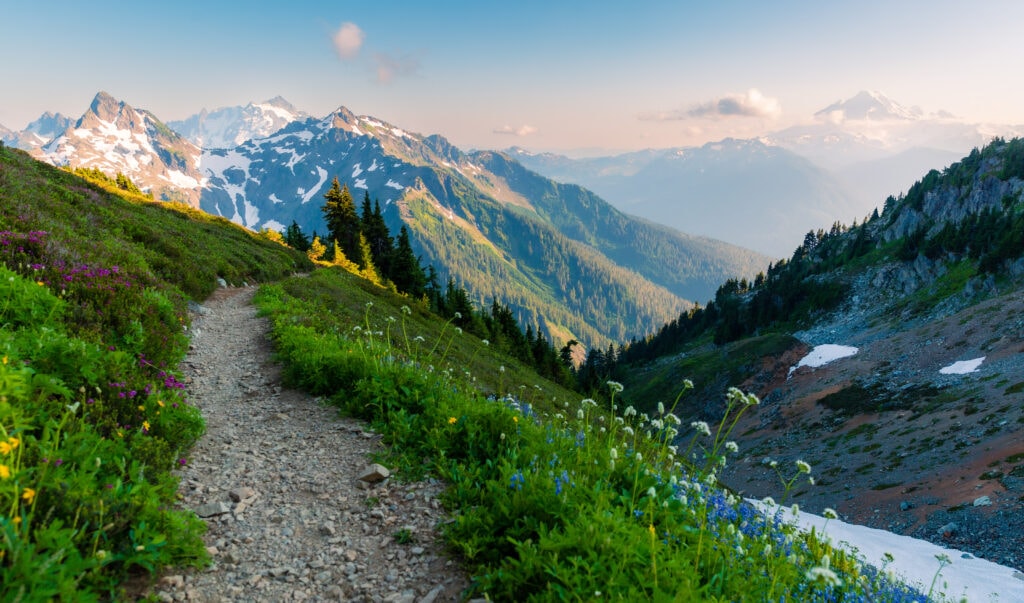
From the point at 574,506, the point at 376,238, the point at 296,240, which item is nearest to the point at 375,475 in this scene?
the point at 574,506

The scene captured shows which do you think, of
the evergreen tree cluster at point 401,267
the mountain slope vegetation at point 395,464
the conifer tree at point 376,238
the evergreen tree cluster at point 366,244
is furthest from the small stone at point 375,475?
the conifer tree at point 376,238

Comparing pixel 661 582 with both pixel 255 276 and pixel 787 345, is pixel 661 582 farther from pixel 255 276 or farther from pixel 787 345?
pixel 787 345

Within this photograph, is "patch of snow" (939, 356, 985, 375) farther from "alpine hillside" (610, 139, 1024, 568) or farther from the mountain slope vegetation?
the mountain slope vegetation

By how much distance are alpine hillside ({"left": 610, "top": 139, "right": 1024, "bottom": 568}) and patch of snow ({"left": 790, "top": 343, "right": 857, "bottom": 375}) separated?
35cm

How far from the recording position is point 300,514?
5.11 m

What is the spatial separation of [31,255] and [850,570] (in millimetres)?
14263

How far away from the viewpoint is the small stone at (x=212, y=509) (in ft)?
15.8

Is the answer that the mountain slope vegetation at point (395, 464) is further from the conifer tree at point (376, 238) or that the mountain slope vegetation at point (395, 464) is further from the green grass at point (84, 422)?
the conifer tree at point (376, 238)

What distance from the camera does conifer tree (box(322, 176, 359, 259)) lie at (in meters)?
61.7

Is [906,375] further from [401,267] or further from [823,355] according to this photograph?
[401,267]

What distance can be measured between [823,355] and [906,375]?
2071 cm

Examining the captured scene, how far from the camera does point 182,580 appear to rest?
3.82 meters

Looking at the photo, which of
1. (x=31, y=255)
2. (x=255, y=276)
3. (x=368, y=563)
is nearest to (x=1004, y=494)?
(x=368, y=563)

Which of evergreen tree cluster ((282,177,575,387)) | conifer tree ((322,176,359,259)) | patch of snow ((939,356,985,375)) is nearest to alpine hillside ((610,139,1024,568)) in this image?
patch of snow ((939,356,985,375))
